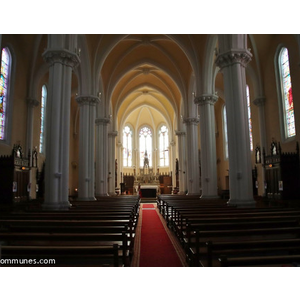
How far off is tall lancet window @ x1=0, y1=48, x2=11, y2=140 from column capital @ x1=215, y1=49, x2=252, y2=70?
12.6 metres

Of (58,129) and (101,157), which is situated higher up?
(101,157)

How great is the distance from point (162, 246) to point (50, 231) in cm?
333

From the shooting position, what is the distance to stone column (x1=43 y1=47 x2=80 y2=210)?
10.2 meters

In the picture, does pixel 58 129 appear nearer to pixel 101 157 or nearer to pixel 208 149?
pixel 208 149

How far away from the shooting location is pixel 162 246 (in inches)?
296

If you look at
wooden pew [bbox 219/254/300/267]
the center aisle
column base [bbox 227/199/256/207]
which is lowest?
the center aisle

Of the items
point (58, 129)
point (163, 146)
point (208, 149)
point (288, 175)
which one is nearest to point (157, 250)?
point (58, 129)

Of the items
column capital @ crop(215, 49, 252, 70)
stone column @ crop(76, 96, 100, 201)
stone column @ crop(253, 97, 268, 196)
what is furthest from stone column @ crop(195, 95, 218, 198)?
stone column @ crop(76, 96, 100, 201)

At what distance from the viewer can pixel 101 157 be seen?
22.2 meters

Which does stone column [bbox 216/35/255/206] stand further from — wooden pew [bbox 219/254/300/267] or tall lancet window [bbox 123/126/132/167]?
tall lancet window [bbox 123/126/132/167]

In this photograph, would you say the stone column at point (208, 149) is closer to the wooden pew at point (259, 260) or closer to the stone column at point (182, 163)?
the stone column at point (182, 163)

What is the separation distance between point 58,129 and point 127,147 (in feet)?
102

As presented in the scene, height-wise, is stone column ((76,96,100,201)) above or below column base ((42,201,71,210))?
above

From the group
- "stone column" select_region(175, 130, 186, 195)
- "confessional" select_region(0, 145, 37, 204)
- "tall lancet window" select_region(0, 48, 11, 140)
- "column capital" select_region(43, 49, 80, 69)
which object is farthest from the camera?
"stone column" select_region(175, 130, 186, 195)
